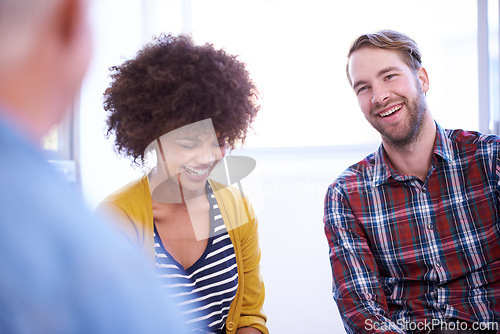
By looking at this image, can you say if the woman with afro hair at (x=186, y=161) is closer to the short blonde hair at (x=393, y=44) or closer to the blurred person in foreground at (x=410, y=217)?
the blurred person in foreground at (x=410, y=217)

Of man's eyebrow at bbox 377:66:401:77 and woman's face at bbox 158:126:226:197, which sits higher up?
man's eyebrow at bbox 377:66:401:77

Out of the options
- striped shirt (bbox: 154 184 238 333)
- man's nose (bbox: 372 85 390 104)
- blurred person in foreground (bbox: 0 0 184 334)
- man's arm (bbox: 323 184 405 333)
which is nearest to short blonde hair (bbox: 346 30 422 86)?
man's nose (bbox: 372 85 390 104)

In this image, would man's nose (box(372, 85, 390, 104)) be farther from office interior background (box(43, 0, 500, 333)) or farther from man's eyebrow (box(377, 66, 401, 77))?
office interior background (box(43, 0, 500, 333))

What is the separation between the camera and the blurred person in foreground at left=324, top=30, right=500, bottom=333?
3.16 feet

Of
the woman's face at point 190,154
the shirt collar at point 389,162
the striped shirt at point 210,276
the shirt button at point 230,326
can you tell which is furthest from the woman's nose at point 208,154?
the shirt collar at point 389,162

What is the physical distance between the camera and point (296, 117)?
1.50 m

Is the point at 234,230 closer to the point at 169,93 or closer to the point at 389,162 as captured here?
the point at 169,93

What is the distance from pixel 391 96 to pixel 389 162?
0.57ft

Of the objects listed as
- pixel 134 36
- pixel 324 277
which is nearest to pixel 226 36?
pixel 134 36

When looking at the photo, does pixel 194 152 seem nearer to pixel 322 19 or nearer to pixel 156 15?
pixel 156 15

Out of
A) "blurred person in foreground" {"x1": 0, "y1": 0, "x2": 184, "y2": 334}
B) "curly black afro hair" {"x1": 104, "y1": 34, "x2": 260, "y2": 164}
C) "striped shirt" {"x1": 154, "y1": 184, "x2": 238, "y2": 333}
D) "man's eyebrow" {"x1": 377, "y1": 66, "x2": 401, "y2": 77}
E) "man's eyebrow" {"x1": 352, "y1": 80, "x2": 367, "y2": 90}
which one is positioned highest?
"man's eyebrow" {"x1": 377, "y1": 66, "x2": 401, "y2": 77}

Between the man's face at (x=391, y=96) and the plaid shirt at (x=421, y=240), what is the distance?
0.07 meters

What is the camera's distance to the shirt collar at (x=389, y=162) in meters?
1.05

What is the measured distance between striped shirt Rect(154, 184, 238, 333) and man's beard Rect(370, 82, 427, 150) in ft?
1.70
